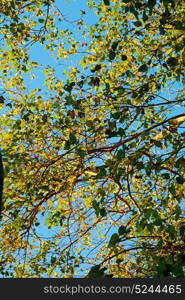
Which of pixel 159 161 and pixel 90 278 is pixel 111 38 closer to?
pixel 159 161

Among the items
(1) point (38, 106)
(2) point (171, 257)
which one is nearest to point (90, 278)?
(2) point (171, 257)

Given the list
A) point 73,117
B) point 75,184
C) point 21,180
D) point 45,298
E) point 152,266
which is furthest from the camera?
point 75,184

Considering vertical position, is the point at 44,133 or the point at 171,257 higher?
the point at 44,133

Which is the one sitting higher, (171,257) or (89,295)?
(171,257)

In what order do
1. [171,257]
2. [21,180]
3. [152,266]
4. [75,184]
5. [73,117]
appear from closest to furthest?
[171,257] < [152,266] < [73,117] < [21,180] < [75,184]

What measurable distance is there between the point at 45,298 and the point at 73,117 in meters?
4.38

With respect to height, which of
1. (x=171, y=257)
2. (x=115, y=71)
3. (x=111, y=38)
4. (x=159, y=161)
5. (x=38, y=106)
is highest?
(x=111, y=38)

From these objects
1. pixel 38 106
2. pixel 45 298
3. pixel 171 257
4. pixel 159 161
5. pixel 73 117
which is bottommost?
pixel 45 298

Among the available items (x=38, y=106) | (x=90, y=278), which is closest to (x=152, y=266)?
(x=90, y=278)

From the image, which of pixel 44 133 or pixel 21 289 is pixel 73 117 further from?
pixel 21 289

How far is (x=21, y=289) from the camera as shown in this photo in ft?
19.4

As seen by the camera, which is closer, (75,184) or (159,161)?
(159,161)

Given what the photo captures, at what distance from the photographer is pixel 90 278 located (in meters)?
5.99

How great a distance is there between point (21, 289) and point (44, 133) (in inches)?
196
